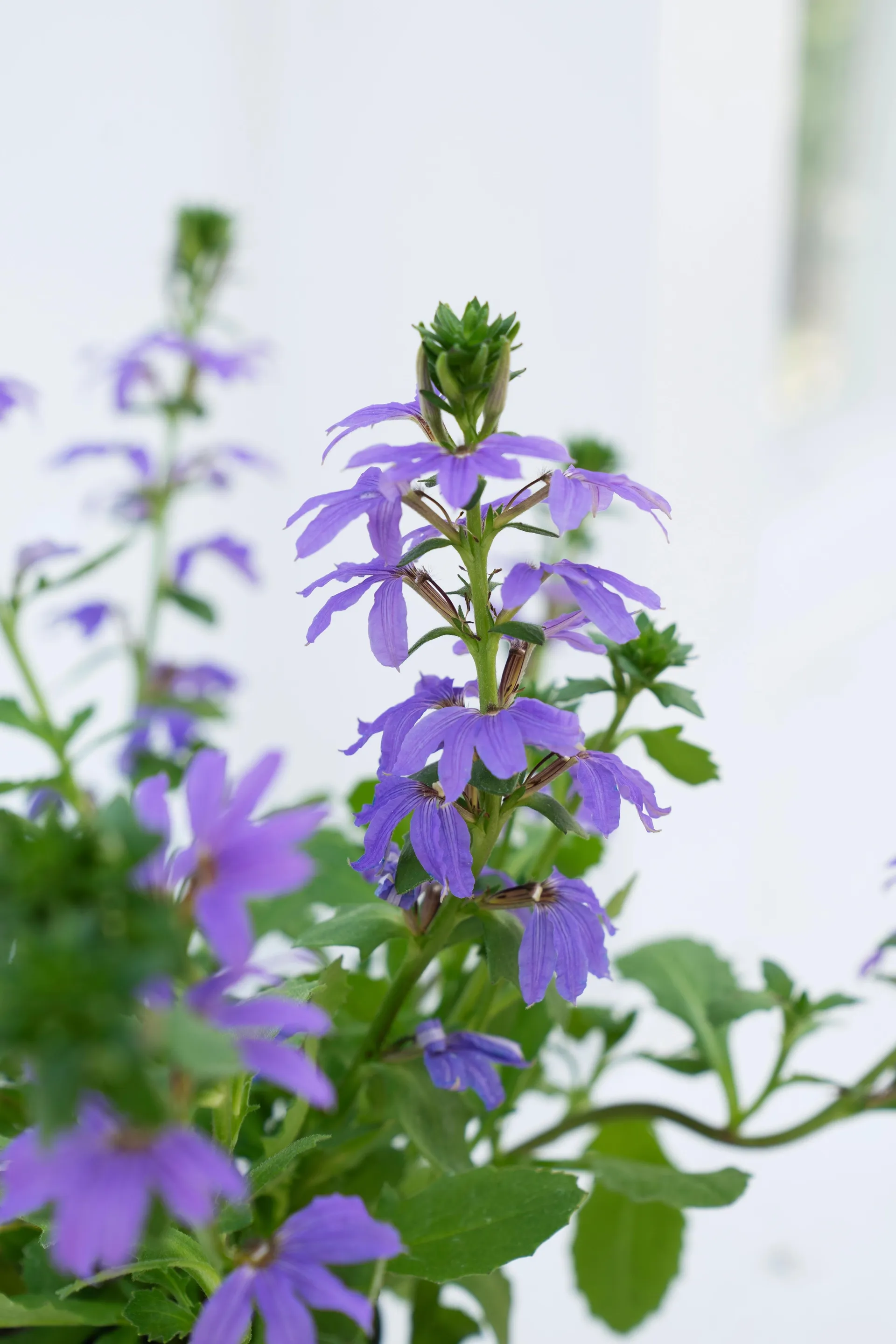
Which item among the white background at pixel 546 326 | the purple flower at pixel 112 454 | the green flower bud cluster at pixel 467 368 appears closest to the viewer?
the green flower bud cluster at pixel 467 368

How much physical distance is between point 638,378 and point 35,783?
63 centimetres

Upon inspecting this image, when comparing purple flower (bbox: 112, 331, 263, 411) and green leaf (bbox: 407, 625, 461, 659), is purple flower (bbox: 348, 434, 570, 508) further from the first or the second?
purple flower (bbox: 112, 331, 263, 411)

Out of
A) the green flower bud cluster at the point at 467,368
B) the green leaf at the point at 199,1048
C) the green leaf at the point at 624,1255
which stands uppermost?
the green flower bud cluster at the point at 467,368

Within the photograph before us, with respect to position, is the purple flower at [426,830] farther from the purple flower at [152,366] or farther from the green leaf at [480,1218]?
the purple flower at [152,366]

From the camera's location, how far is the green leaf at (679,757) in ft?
1.25

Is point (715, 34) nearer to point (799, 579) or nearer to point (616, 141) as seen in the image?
point (616, 141)

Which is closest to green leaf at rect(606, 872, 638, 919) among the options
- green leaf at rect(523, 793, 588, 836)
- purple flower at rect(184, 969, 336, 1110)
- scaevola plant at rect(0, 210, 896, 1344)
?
scaevola plant at rect(0, 210, 896, 1344)

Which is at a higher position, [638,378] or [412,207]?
[412,207]

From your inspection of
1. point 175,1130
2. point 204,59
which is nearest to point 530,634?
point 175,1130

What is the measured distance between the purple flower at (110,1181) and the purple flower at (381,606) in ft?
0.46

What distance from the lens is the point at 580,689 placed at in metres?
0.37

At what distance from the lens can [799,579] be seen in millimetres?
1306

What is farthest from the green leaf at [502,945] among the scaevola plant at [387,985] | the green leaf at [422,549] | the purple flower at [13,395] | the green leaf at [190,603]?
the green leaf at [190,603]

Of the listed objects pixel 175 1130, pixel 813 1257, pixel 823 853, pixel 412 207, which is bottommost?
pixel 813 1257
